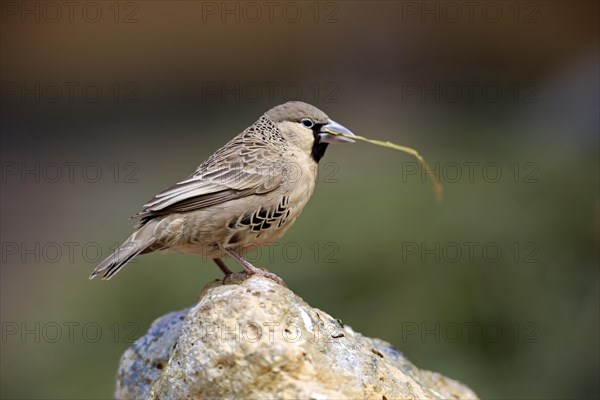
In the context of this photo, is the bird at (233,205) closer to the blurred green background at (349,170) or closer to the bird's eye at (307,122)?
the bird's eye at (307,122)

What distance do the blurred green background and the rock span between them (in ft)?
15.2

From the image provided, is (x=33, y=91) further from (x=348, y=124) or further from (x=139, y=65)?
(x=348, y=124)

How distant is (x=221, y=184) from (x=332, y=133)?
979 mm

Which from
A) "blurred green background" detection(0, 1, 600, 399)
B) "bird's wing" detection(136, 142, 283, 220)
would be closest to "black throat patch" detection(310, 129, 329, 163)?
"bird's wing" detection(136, 142, 283, 220)

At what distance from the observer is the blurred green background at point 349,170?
977cm

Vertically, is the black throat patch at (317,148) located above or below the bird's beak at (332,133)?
below

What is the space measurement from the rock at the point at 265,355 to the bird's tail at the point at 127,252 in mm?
1083

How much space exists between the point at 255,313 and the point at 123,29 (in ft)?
38.7

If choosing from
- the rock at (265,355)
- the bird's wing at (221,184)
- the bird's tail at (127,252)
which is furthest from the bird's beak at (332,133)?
the rock at (265,355)

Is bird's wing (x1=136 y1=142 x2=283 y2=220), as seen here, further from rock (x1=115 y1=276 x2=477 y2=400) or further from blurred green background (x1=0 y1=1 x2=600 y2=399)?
blurred green background (x1=0 y1=1 x2=600 y2=399)

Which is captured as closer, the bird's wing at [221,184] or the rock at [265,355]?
the rock at [265,355]

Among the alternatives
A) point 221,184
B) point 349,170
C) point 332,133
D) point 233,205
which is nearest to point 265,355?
point 233,205

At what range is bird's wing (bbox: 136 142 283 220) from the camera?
20.0 feet

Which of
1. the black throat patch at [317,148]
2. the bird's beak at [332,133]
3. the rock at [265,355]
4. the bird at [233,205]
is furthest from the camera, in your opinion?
the black throat patch at [317,148]
